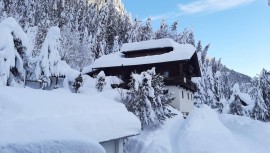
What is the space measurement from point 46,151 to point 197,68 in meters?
39.3

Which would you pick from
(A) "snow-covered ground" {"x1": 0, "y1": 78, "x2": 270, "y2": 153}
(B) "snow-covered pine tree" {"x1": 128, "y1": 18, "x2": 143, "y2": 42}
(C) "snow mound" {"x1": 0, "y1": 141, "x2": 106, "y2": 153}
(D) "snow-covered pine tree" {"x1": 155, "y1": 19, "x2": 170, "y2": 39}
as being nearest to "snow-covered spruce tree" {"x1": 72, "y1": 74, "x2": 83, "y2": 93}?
(A) "snow-covered ground" {"x1": 0, "y1": 78, "x2": 270, "y2": 153}

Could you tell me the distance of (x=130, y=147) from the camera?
1878cm

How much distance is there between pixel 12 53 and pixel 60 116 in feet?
27.5

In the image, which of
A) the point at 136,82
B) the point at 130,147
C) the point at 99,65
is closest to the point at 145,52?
the point at 99,65

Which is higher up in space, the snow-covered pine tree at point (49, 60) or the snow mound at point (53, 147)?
the snow-covered pine tree at point (49, 60)

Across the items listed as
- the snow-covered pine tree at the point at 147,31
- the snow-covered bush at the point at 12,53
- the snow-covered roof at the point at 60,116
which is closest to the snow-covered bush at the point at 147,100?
the snow-covered roof at the point at 60,116

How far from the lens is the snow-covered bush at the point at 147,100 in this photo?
21.3m

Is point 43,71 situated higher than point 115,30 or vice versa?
point 115,30

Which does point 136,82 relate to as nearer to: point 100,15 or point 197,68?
point 197,68

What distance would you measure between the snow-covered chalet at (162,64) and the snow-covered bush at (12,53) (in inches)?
711

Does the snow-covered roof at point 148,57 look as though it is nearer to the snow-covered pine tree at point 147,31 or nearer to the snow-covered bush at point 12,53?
the snow-covered bush at point 12,53

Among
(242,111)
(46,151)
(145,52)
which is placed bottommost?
(242,111)

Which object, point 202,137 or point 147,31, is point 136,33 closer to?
point 147,31

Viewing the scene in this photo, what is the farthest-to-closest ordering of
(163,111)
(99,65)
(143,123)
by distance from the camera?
1. (99,65)
2. (163,111)
3. (143,123)
